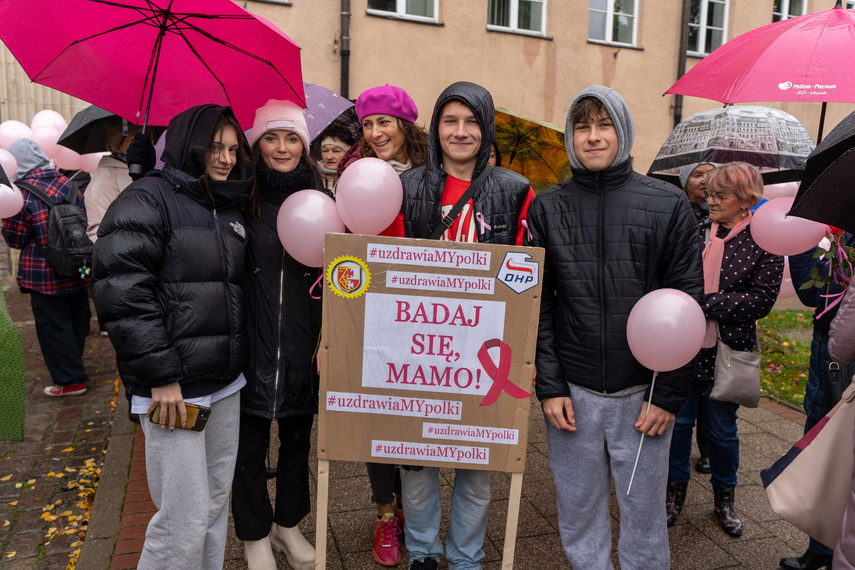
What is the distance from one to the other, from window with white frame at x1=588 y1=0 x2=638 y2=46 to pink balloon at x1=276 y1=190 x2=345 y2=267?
10.3 metres

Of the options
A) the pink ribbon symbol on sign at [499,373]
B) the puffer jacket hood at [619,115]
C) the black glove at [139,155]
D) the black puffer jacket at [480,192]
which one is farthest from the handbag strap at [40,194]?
the puffer jacket hood at [619,115]

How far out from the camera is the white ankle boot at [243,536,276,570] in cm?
299

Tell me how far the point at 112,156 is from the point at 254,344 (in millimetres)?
2846

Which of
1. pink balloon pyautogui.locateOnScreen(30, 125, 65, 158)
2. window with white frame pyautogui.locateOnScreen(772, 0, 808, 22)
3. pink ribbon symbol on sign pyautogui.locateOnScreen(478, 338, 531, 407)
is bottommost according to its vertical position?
pink ribbon symbol on sign pyautogui.locateOnScreen(478, 338, 531, 407)

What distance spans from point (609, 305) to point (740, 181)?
1.42 m

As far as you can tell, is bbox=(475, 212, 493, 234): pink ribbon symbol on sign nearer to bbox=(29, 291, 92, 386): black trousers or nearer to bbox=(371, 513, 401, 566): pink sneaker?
bbox=(371, 513, 401, 566): pink sneaker

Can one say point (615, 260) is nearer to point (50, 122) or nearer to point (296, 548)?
point (296, 548)

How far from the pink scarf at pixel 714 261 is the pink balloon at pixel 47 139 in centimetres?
624

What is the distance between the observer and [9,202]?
4898mm

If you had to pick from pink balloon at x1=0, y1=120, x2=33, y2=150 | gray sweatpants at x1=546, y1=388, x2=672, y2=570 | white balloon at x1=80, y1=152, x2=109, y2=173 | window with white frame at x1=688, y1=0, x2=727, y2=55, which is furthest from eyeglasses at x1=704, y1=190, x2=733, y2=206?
window with white frame at x1=688, y1=0, x2=727, y2=55

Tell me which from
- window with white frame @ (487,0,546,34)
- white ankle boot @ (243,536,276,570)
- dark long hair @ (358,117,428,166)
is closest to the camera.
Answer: white ankle boot @ (243,536,276,570)

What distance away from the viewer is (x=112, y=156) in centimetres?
477

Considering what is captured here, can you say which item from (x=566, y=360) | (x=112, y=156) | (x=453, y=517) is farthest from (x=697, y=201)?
(x=112, y=156)

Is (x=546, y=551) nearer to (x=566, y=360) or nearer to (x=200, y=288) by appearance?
(x=566, y=360)
